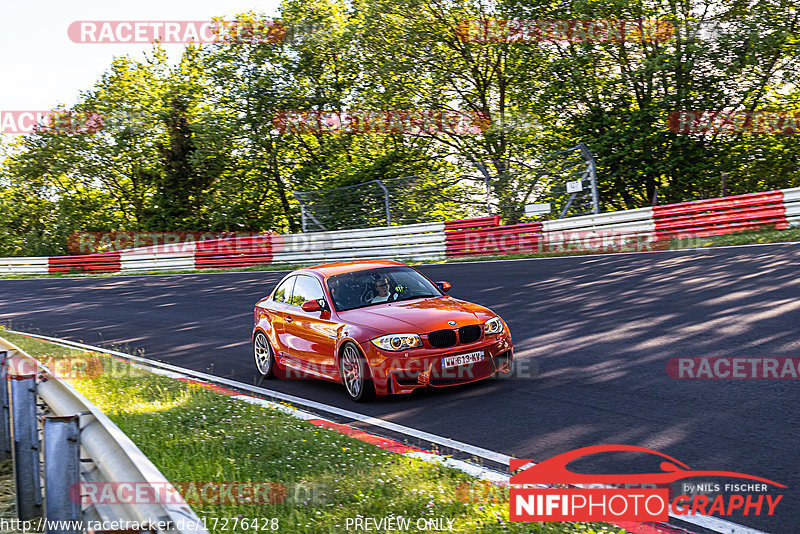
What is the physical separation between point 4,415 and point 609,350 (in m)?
6.30

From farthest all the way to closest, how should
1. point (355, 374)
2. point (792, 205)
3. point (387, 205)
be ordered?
point (387, 205) → point (792, 205) → point (355, 374)

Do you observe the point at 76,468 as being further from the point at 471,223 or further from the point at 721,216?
the point at 471,223

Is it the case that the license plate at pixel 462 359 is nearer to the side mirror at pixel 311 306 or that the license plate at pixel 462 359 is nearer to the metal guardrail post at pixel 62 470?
the side mirror at pixel 311 306

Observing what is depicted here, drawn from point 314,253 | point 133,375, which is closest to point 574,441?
point 133,375

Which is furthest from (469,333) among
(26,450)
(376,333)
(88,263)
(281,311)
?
(88,263)

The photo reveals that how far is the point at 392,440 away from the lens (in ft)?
21.5

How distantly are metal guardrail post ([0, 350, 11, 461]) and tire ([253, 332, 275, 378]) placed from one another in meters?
3.84

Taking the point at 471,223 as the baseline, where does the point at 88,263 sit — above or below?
below

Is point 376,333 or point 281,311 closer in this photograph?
point 376,333

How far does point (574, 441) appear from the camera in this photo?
6.02 m

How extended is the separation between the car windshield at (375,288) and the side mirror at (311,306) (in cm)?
22

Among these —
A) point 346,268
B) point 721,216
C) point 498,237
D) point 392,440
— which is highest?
point 721,216

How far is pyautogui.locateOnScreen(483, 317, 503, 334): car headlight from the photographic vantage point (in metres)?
8.23

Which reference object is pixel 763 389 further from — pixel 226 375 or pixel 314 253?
→ pixel 314 253
